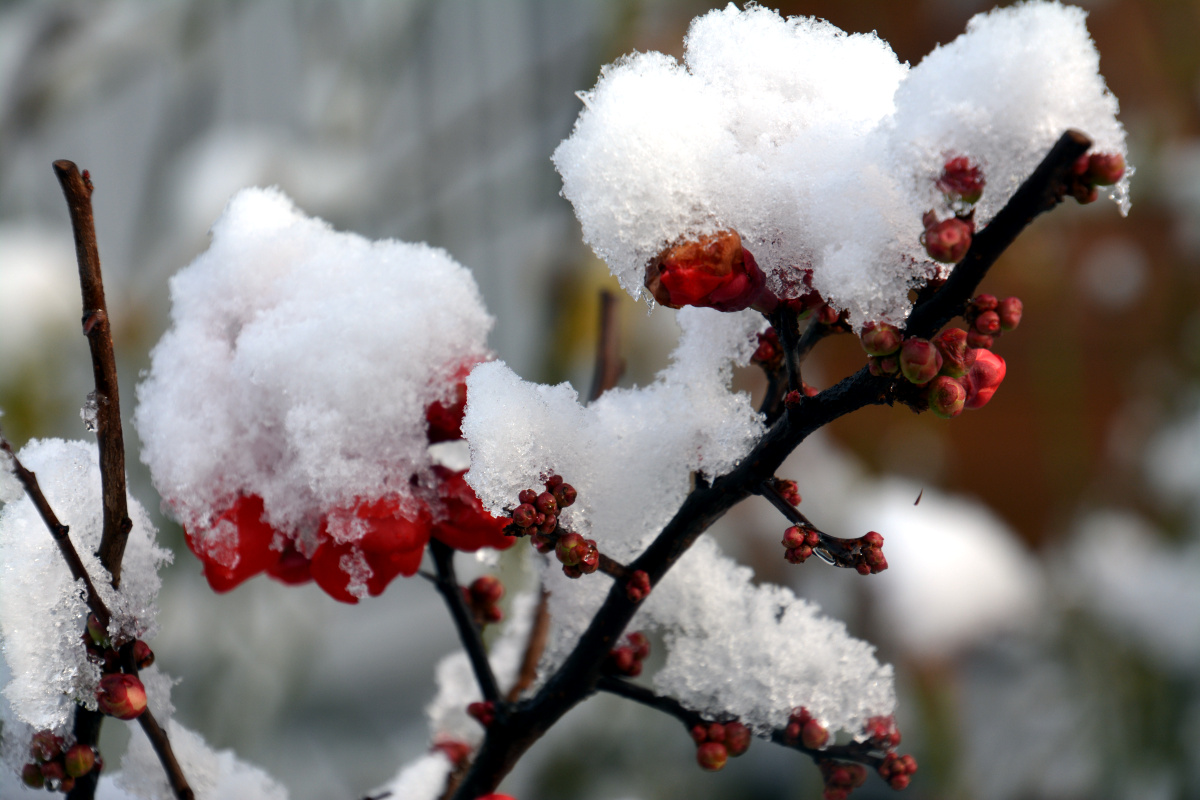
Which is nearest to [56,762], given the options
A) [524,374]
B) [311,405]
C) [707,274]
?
[311,405]

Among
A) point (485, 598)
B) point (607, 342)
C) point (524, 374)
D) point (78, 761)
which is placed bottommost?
point (78, 761)

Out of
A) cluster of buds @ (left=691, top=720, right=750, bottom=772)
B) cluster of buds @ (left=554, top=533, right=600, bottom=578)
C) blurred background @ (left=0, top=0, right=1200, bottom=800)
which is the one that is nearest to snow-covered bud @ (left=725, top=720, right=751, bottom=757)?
cluster of buds @ (left=691, top=720, right=750, bottom=772)

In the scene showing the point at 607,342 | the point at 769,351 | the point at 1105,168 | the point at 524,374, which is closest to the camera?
the point at 1105,168

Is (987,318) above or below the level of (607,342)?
below

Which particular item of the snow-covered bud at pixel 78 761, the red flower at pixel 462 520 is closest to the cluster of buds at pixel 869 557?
the red flower at pixel 462 520

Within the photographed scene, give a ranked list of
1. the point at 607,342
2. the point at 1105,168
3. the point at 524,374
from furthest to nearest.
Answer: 1. the point at 524,374
2. the point at 607,342
3. the point at 1105,168

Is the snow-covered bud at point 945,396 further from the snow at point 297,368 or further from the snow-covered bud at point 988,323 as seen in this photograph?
the snow at point 297,368

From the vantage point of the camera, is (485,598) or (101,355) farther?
(485,598)

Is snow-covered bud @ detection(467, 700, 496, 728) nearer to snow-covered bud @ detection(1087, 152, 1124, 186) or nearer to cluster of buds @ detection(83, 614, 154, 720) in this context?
cluster of buds @ detection(83, 614, 154, 720)

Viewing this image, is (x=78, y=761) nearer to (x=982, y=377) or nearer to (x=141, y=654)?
(x=141, y=654)
